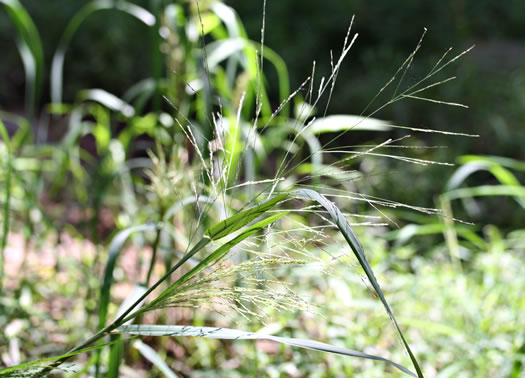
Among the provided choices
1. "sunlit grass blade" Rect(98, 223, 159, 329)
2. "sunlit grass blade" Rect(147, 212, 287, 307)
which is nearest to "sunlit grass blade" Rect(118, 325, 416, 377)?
"sunlit grass blade" Rect(147, 212, 287, 307)

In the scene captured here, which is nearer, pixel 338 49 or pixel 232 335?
pixel 232 335

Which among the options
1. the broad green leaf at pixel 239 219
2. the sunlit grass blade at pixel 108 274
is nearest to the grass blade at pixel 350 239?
the broad green leaf at pixel 239 219

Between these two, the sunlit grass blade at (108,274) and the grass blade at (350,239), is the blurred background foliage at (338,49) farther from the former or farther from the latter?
the grass blade at (350,239)

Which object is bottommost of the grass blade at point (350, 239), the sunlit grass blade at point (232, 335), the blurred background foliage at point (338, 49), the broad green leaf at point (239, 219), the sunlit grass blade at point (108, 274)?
the sunlit grass blade at point (232, 335)

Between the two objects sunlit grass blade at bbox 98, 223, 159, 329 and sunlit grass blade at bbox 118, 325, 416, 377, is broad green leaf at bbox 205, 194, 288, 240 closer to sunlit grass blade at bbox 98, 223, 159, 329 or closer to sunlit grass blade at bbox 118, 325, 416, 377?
sunlit grass blade at bbox 118, 325, 416, 377

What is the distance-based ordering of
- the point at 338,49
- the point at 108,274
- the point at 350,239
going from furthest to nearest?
the point at 338,49 → the point at 108,274 → the point at 350,239

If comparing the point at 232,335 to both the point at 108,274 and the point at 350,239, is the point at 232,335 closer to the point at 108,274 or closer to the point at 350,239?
the point at 350,239

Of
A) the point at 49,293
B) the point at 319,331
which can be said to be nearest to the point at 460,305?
the point at 319,331

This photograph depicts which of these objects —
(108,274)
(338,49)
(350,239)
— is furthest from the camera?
(338,49)

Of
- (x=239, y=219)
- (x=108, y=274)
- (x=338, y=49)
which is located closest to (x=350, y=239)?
(x=239, y=219)

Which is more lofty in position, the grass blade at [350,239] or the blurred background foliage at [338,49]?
the blurred background foliage at [338,49]

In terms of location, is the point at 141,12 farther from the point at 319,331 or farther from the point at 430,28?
the point at 430,28

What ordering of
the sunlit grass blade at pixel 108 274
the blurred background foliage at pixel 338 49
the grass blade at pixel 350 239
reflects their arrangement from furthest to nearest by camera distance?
the blurred background foliage at pixel 338 49
the sunlit grass blade at pixel 108 274
the grass blade at pixel 350 239

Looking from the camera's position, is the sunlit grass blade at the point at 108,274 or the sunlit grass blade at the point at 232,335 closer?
the sunlit grass blade at the point at 232,335
